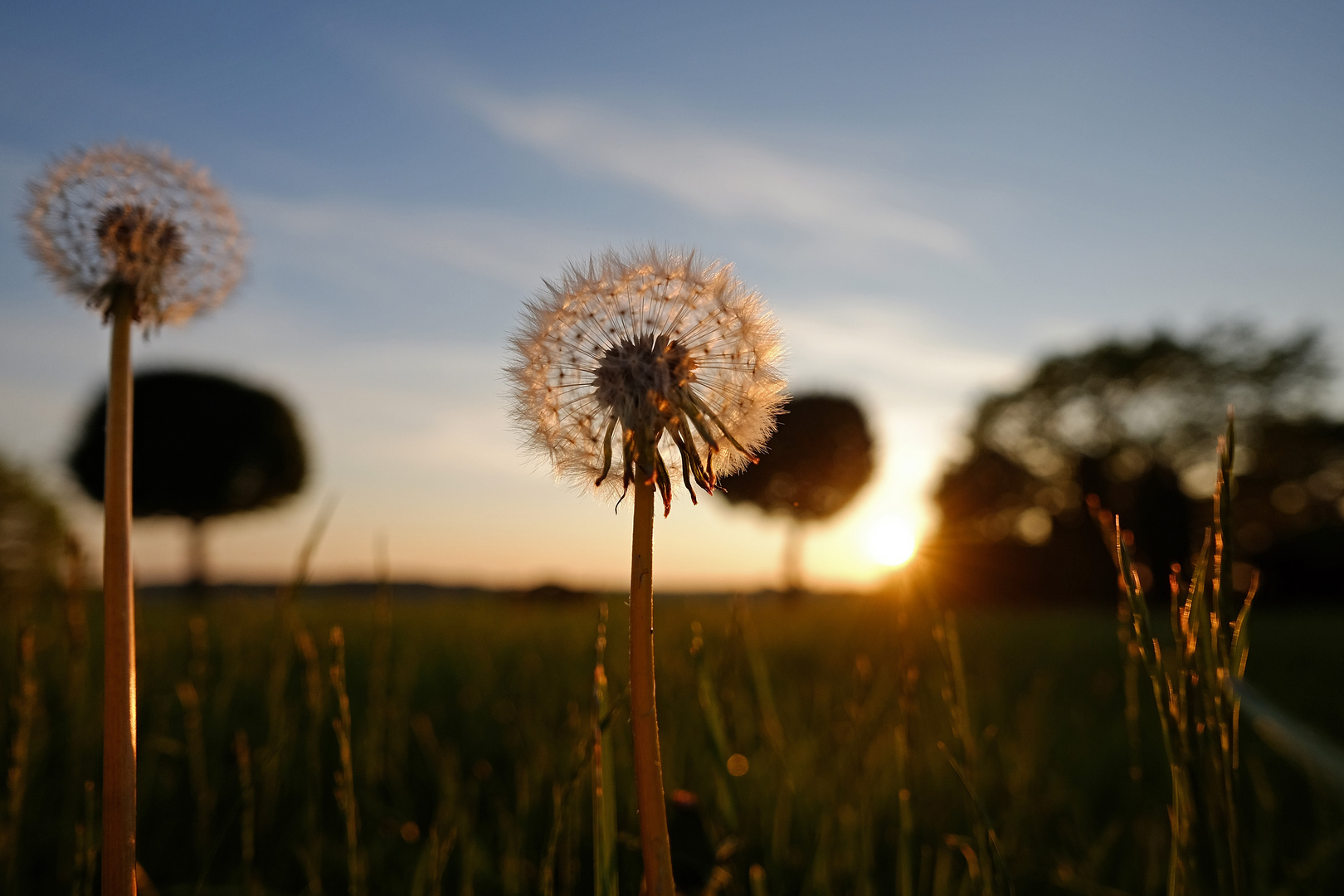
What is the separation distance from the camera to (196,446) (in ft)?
92.5

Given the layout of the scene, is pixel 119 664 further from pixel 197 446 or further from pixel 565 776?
pixel 197 446

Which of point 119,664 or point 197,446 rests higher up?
point 197,446

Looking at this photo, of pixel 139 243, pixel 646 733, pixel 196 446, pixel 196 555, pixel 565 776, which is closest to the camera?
pixel 646 733

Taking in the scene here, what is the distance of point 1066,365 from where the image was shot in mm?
38250

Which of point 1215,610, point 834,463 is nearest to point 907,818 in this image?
point 1215,610

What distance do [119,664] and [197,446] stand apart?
31.5 meters

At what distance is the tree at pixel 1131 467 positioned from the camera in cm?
3241

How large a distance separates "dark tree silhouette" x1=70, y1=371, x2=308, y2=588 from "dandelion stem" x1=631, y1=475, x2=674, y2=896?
30.5 metres

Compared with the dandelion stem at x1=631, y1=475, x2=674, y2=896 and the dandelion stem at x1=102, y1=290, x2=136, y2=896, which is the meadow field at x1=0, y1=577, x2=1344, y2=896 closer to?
the dandelion stem at x1=631, y1=475, x2=674, y2=896

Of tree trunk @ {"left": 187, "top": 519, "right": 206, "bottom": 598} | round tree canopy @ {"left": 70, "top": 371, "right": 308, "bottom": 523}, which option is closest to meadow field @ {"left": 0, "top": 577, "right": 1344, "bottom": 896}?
round tree canopy @ {"left": 70, "top": 371, "right": 308, "bottom": 523}

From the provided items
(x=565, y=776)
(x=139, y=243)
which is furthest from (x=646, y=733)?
(x=565, y=776)

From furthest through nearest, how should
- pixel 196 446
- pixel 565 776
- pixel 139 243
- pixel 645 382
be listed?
pixel 196 446 < pixel 565 776 < pixel 139 243 < pixel 645 382

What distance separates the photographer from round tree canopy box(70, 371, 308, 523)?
27547 mm

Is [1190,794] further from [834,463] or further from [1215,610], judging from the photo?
[834,463]
